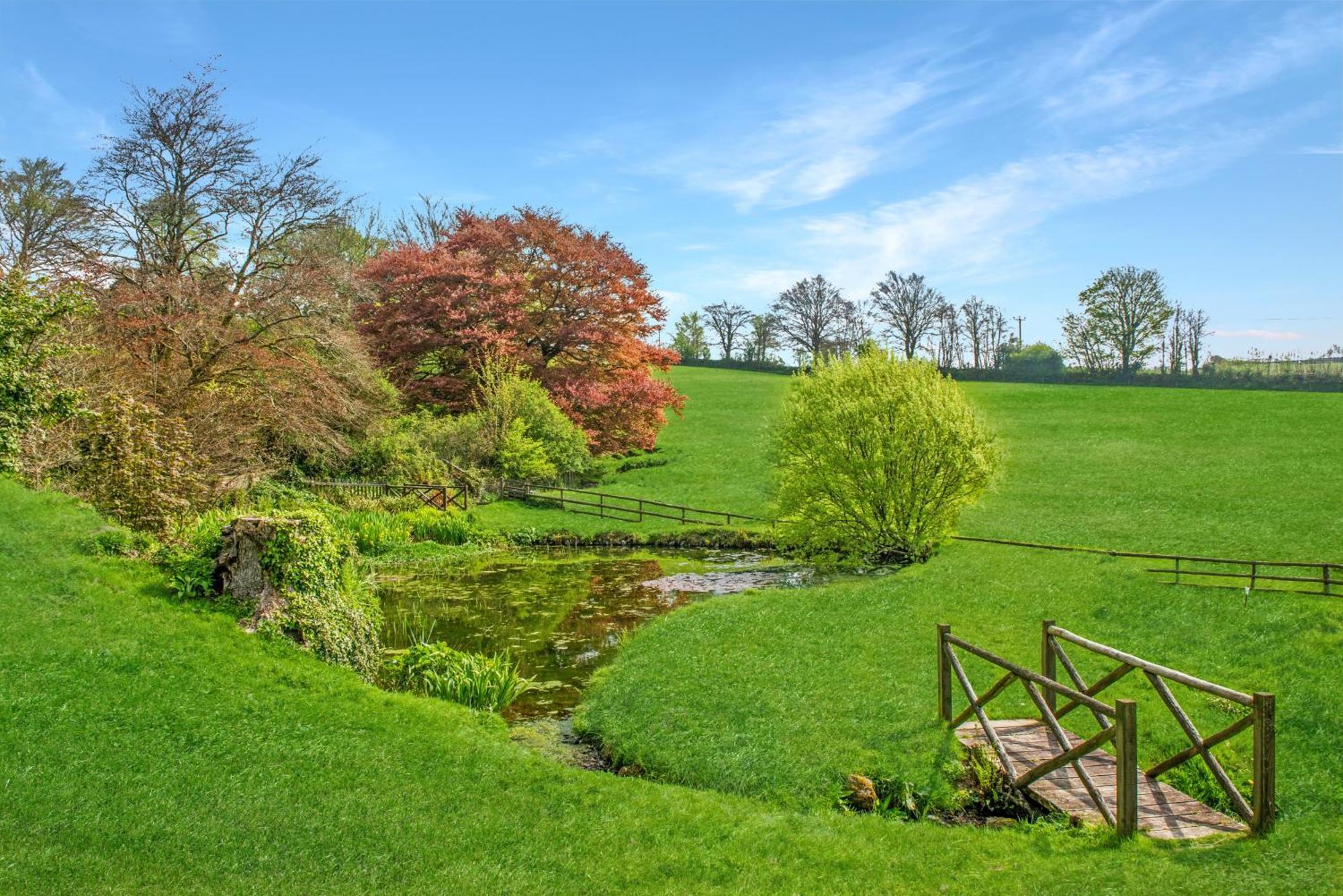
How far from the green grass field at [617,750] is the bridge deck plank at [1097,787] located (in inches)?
17.0

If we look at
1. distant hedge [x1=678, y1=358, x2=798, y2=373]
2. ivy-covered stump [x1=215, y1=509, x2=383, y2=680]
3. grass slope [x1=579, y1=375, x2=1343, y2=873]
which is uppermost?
distant hedge [x1=678, y1=358, x2=798, y2=373]

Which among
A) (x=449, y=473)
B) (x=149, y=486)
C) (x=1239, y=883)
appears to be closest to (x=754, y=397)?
(x=449, y=473)

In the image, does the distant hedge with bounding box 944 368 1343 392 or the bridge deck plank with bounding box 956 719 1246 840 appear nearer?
the bridge deck plank with bounding box 956 719 1246 840

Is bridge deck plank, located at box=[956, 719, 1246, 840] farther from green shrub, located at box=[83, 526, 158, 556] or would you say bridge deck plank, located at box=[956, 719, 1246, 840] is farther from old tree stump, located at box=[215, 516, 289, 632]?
green shrub, located at box=[83, 526, 158, 556]

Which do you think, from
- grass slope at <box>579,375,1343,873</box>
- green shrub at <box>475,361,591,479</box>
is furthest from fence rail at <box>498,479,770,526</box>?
grass slope at <box>579,375,1343,873</box>

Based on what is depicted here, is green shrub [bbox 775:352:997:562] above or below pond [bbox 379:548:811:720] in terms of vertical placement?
above

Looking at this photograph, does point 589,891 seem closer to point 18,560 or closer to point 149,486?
point 18,560

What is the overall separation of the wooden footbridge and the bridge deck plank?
0.04 ft

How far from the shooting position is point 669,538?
90.5ft

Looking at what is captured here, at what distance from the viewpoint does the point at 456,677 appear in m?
12.5

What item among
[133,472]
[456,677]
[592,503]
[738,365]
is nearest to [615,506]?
[592,503]

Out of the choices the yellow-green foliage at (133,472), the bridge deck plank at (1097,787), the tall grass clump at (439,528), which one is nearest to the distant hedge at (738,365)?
the tall grass clump at (439,528)

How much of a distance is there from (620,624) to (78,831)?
11263 mm

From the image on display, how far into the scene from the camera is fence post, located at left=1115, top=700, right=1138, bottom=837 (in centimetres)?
742
